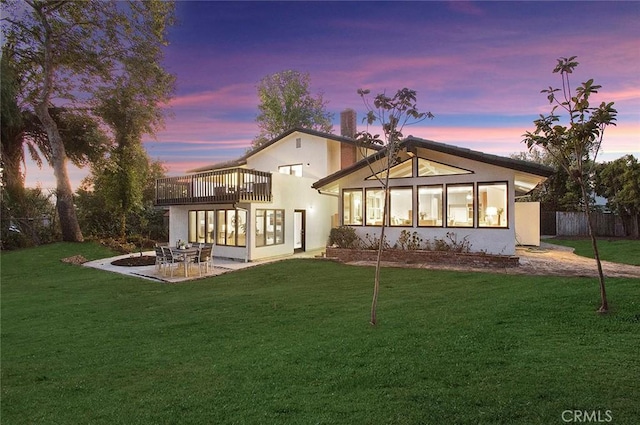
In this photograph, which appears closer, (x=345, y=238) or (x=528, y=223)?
(x=345, y=238)

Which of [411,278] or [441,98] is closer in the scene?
[411,278]

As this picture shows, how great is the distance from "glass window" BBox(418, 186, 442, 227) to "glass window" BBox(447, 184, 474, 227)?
→ 1.19 feet

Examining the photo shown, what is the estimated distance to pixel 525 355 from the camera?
3.96 m

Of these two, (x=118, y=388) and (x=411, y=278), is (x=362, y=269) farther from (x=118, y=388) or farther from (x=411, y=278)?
(x=118, y=388)

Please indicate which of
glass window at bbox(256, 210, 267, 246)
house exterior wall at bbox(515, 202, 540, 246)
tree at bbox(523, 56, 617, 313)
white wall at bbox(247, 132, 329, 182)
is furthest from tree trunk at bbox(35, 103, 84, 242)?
→ house exterior wall at bbox(515, 202, 540, 246)

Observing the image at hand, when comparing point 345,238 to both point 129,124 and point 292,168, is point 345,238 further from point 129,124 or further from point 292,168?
point 129,124

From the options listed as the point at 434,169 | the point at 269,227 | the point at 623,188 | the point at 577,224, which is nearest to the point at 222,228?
the point at 269,227

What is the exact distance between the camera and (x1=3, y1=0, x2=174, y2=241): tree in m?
18.8

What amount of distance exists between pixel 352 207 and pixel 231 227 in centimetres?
541

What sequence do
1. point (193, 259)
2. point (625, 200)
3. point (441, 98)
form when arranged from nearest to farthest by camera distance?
point (193, 259) → point (441, 98) → point (625, 200)

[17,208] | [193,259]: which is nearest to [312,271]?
[193,259]

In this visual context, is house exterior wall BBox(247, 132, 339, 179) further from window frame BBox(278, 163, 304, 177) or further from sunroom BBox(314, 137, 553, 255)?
sunroom BBox(314, 137, 553, 255)

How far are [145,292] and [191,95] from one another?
14.3 m

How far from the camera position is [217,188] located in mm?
15391
